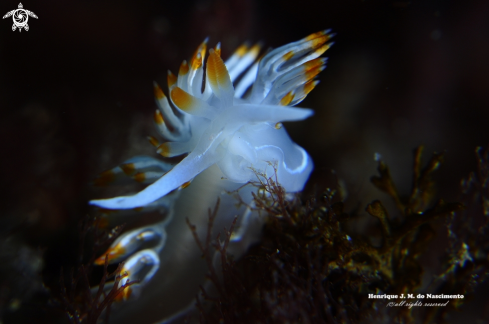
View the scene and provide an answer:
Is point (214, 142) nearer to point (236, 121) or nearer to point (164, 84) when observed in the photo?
point (236, 121)

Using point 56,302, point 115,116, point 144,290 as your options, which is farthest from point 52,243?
point 115,116

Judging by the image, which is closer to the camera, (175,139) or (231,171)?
(231,171)

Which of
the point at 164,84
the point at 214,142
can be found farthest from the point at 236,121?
the point at 164,84

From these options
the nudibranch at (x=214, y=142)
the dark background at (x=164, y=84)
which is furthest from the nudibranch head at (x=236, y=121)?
the dark background at (x=164, y=84)

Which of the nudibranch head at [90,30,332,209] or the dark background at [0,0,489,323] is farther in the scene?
the dark background at [0,0,489,323]

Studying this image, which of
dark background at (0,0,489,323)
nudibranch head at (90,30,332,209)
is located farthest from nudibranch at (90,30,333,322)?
dark background at (0,0,489,323)

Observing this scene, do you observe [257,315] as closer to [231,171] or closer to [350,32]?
[231,171]

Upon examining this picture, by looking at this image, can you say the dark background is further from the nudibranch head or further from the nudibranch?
the nudibranch head

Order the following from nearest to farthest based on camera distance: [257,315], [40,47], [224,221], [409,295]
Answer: [257,315], [409,295], [224,221], [40,47]
